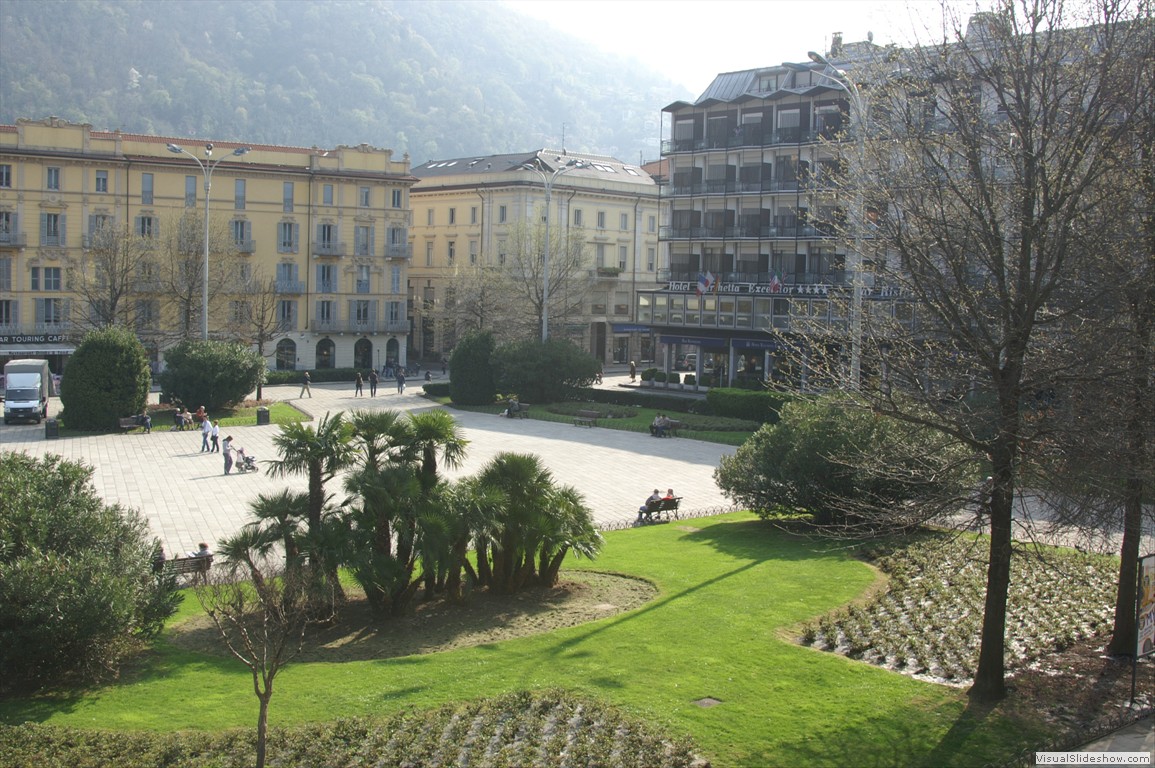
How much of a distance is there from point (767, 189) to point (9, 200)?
4181cm

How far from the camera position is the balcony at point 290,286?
6819cm

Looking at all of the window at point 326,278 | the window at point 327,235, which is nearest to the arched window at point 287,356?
the window at point 326,278

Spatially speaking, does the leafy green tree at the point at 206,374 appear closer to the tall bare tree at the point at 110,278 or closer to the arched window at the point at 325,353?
the tall bare tree at the point at 110,278

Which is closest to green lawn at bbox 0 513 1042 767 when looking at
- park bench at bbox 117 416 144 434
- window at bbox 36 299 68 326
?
park bench at bbox 117 416 144 434

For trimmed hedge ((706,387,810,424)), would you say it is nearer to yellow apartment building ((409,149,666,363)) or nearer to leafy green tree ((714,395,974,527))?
leafy green tree ((714,395,974,527))

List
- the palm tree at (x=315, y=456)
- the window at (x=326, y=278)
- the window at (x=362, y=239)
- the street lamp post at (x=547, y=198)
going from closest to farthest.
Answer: the palm tree at (x=315, y=456)
the street lamp post at (x=547, y=198)
the window at (x=326, y=278)
the window at (x=362, y=239)

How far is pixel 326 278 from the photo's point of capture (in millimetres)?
70312

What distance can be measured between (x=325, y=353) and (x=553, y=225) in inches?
681

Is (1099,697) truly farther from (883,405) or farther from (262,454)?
(262,454)

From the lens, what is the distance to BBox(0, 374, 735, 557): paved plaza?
28.2m

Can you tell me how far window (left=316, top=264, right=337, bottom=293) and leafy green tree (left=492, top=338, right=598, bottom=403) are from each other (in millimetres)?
21733

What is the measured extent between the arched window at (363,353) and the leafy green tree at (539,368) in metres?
21.5

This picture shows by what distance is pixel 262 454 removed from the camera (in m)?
37.7

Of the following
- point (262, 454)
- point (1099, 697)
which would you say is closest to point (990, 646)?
point (1099, 697)
